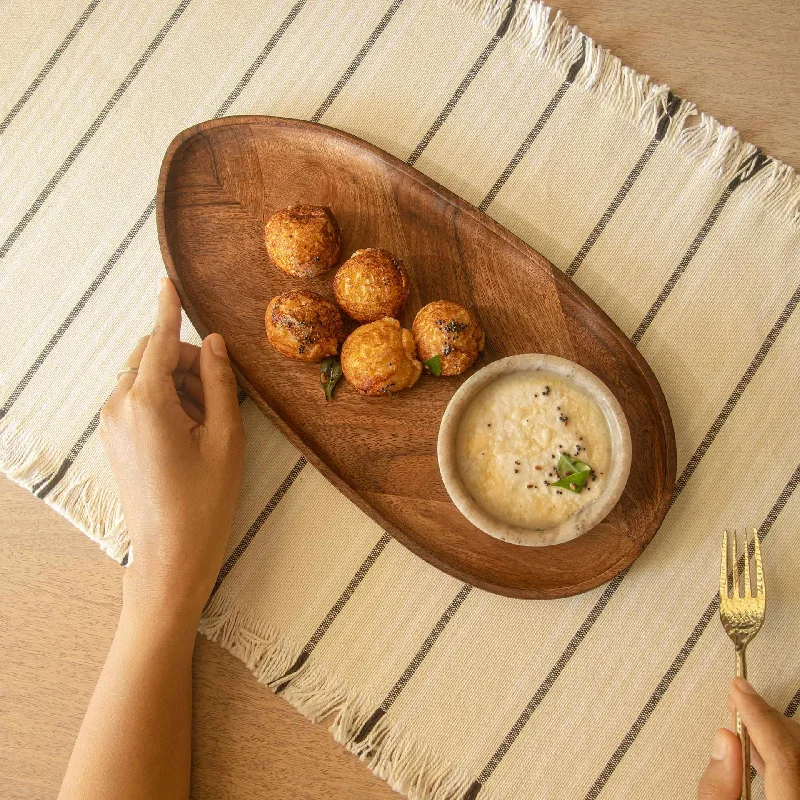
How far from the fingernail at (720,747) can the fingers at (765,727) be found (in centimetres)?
6

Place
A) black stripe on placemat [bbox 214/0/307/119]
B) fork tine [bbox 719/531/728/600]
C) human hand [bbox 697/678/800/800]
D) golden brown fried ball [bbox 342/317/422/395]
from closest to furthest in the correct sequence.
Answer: human hand [bbox 697/678/800/800]
golden brown fried ball [bbox 342/317/422/395]
fork tine [bbox 719/531/728/600]
black stripe on placemat [bbox 214/0/307/119]

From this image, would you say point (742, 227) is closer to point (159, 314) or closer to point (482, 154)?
point (482, 154)

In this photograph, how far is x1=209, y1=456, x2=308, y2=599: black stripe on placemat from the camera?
76.0 inches

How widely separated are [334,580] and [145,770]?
606 millimetres

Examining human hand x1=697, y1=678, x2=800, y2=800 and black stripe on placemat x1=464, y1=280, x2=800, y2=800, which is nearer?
human hand x1=697, y1=678, x2=800, y2=800

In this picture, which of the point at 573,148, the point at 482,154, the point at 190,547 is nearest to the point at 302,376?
the point at 190,547

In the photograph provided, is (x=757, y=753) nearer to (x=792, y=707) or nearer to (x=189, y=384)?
(x=792, y=707)

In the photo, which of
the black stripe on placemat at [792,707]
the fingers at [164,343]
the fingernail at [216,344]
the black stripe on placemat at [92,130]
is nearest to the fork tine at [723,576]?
the black stripe on placemat at [792,707]

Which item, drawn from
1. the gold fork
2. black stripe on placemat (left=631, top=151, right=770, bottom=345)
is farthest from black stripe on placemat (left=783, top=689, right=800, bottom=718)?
black stripe on placemat (left=631, top=151, right=770, bottom=345)

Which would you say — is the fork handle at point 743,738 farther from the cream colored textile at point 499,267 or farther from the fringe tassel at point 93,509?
the fringe tassel at point 93,509

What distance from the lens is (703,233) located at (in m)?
1.93

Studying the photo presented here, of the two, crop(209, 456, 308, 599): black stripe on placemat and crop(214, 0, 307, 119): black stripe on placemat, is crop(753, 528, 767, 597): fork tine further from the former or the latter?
crop(214, 0, 307, 119): black stripe on placemat

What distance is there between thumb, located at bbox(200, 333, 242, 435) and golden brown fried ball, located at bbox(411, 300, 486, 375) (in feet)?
1.53

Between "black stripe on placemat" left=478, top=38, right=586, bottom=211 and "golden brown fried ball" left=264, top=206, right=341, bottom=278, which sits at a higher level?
"black stripe on placemat" left=478, top=38, right=586, bottom=211
